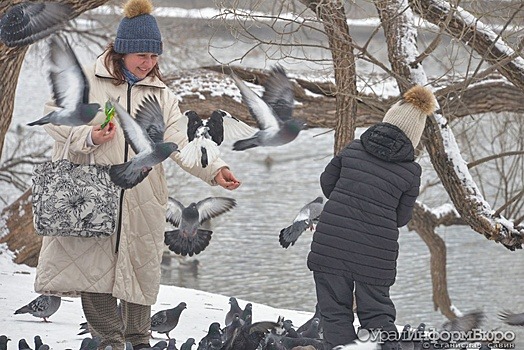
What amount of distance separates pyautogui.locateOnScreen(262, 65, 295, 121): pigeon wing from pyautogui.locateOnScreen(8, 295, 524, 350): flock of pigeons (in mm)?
1054

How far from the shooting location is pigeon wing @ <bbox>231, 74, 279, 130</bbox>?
424 centimetres

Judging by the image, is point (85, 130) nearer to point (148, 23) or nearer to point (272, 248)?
point (148, 23)

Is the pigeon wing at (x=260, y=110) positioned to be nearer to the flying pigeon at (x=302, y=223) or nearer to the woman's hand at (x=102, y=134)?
the woman's hand at (x=102, y=134)

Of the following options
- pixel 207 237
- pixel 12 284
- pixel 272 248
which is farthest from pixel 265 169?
pixel 207 237

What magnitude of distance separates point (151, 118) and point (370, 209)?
40.3 inches

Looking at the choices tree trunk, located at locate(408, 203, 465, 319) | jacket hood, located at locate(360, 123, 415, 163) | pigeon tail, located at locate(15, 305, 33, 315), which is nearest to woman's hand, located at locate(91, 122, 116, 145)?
jacket hood, located at locate(360, 123, 415, 163)

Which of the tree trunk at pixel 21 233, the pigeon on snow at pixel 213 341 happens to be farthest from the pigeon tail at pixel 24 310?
the tree trunk at pixel 21 233

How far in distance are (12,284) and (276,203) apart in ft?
38.4

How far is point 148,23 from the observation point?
13.9ft

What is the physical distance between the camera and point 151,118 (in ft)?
13.6

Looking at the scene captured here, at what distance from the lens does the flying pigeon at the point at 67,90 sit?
3938 millimetres

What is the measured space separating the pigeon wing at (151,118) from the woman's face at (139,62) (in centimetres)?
12

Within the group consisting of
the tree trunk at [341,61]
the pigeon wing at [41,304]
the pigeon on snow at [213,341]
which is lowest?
the pigeon on snow at [213,341]

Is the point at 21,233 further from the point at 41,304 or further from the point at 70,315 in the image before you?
the point at 41,304
